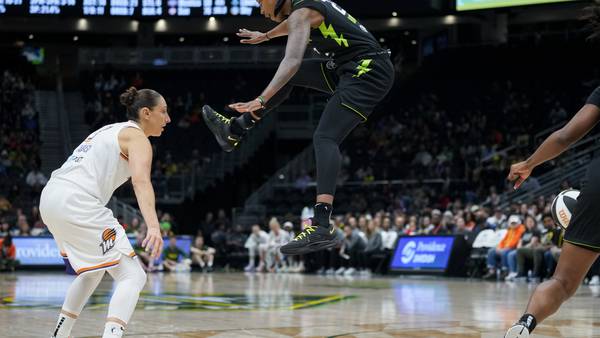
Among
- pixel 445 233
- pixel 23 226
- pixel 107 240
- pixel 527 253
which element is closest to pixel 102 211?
pixel 107 240

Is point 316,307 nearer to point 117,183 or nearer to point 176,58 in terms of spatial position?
point 117,183

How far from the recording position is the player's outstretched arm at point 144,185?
18.2ft

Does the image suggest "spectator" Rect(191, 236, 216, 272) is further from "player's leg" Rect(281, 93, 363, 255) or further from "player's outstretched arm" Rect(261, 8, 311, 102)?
"player's outstretched arm" Rect(261, 8, 311, 102)

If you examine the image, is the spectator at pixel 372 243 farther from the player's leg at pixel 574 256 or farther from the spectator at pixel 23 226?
the player's leg at pixel 574 256

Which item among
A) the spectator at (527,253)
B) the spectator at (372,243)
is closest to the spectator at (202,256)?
the spectator at (372,243)

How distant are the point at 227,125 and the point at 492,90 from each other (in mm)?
25225

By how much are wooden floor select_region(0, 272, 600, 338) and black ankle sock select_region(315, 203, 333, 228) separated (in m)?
1.94

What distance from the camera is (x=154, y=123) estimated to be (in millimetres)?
6215

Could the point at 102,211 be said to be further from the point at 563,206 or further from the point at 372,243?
the point at 372,243

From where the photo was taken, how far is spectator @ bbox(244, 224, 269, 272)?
24.2 metres

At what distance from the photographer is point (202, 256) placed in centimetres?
2498

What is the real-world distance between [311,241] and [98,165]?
1.49m

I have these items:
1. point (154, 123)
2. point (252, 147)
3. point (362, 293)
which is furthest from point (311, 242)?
point (252, 147)

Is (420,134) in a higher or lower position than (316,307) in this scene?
higher
